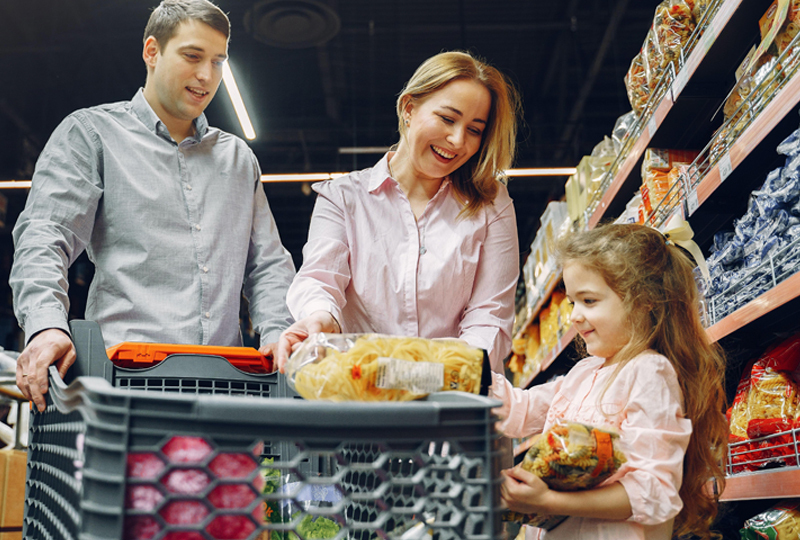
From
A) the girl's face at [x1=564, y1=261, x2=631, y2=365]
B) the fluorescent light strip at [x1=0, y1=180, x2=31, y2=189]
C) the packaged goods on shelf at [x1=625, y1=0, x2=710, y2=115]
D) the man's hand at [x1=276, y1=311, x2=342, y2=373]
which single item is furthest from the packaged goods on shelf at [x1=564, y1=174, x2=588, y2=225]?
the fluorescent light strip at [x1=0, y1=180, x2=31, y2=189]

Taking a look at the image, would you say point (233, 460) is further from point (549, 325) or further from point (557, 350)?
point (549, 325)

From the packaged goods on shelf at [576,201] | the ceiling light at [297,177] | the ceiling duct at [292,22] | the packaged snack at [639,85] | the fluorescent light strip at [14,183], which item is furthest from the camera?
the ceiling light at [297,177]

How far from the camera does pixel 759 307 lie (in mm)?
1616

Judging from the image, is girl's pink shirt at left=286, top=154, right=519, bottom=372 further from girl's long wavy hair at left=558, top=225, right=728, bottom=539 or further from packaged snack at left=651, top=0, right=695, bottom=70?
packaged snack at left=651, top=0, right=695, bottom=70

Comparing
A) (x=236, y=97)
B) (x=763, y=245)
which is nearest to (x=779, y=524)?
(x=763, y=245)

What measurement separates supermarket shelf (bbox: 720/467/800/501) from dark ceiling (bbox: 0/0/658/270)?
14.1 ft

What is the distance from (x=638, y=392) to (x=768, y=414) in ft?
2.06

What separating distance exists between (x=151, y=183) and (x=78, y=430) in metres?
1.00

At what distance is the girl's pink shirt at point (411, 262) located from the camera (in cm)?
156

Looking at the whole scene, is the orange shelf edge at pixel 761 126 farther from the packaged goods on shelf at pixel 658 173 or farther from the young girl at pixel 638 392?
the packaged goods on shelf at pixel 658 173

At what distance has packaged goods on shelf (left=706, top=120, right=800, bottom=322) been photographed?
1.63 meters

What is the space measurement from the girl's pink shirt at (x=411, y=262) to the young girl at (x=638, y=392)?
149mm

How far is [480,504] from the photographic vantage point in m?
0.62

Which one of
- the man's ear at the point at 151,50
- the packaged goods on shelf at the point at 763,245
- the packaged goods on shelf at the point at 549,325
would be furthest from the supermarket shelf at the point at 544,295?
the man's ear at the point at 151,50
